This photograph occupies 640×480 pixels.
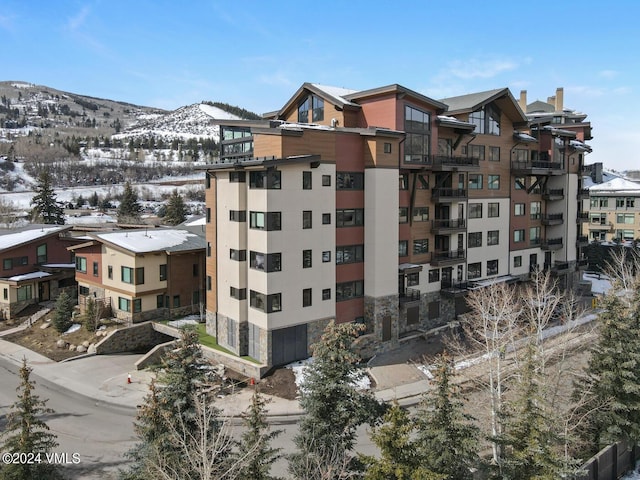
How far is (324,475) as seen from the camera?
14.4 m

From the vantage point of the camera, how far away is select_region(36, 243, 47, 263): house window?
1880 inches

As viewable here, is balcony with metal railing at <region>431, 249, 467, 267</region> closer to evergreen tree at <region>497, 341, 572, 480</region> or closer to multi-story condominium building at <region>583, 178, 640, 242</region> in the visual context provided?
evergreen tree at <region>497, 341, 572, 480</region>

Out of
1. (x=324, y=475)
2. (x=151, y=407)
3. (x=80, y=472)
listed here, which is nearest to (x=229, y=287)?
(x=80, y=472)

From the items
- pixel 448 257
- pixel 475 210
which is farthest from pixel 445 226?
pixel 475 210

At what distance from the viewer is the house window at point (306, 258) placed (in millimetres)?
31047

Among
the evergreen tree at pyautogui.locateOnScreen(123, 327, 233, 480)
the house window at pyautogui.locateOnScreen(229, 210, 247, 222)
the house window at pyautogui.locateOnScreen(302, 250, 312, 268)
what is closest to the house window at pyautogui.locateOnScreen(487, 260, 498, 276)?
the house window at pyautogui.locateOnScreen(302, 250, 312, 268)

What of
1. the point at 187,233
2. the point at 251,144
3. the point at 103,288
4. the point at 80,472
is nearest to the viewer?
the point at 80,472

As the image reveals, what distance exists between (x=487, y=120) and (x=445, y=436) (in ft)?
107

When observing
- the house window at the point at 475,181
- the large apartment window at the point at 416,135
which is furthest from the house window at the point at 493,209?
the large apartment window at the point at 416,135

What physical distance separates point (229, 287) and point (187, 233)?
560 inches

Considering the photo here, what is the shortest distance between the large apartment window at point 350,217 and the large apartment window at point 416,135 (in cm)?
525

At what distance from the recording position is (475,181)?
4094cm

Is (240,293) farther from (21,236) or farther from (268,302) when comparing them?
(21,236)

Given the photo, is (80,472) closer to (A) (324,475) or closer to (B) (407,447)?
(A) (324,475)
